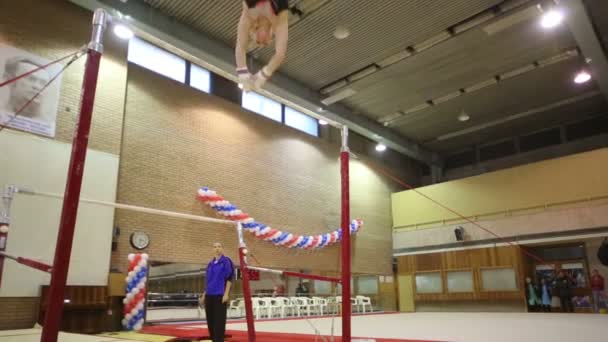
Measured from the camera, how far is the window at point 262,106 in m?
14.4

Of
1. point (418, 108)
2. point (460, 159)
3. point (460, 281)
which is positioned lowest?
point (460, 281)

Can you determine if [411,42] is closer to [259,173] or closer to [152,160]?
[259,173]

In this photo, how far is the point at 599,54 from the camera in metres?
12.0

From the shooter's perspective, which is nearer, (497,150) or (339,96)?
(339,96)

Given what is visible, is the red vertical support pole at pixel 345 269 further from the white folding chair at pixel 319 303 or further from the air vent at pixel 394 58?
the white folding chair at pixel 319 303

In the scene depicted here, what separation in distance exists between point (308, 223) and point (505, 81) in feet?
25.5

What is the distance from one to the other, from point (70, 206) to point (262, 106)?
480 inches

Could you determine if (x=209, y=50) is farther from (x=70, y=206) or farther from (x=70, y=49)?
(x=70, y=206)

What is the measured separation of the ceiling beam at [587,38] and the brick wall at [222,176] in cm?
825

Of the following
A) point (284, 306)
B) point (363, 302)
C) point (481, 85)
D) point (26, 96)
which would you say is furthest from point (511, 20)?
point (26, 96)

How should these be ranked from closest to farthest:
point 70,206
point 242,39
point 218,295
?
point 70,206, point 242,39, point 218,295

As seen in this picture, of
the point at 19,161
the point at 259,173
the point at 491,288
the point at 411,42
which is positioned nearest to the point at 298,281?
the point at 259,173

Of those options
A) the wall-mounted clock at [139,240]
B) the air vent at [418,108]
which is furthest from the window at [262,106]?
the wall-mounted clock at [139,240]

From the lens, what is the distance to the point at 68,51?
10.3 meters
